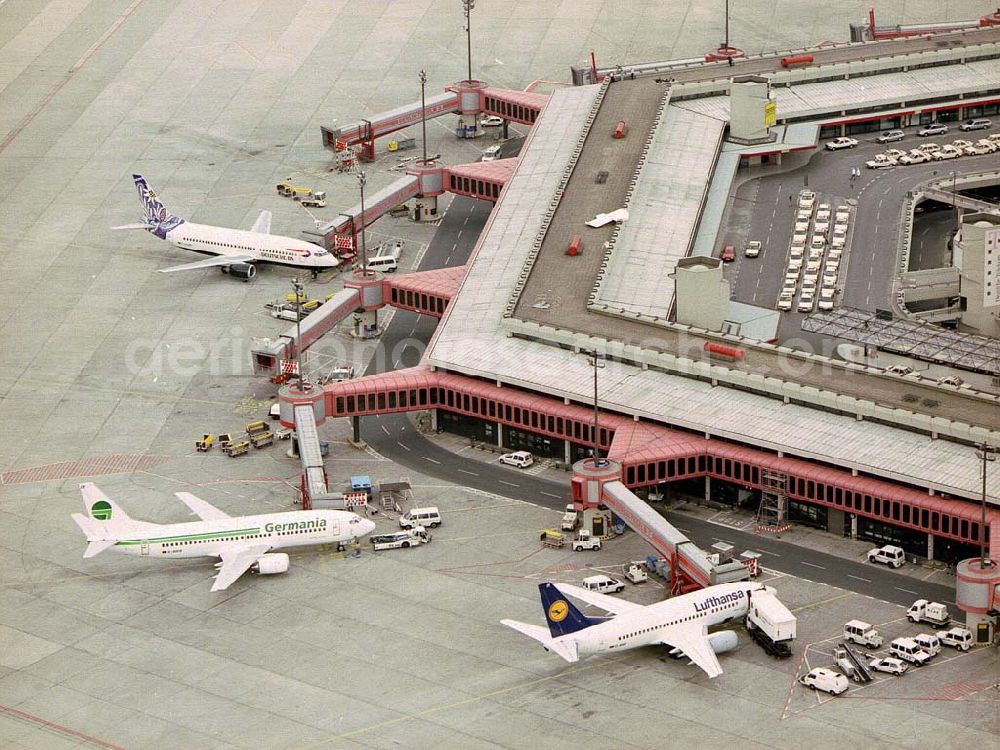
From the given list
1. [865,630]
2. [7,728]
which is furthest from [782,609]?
[7,728]

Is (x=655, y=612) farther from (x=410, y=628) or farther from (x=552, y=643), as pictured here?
(x=410, y=628)

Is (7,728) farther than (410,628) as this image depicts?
No

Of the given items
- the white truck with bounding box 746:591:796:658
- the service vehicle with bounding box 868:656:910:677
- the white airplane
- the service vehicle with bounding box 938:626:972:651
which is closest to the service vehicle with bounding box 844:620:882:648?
the service vehicle with bounding box 868:656:910:677

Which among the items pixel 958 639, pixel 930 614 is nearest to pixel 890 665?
pixel 958 639

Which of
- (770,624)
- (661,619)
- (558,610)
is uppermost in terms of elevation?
(558,610)

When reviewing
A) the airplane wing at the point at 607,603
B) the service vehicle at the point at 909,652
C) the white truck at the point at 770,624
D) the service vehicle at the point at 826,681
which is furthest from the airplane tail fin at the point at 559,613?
the service vehicle at the point at 909,652

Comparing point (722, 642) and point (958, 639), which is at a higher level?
point (722, 642)

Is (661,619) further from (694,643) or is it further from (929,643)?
(929,643)
